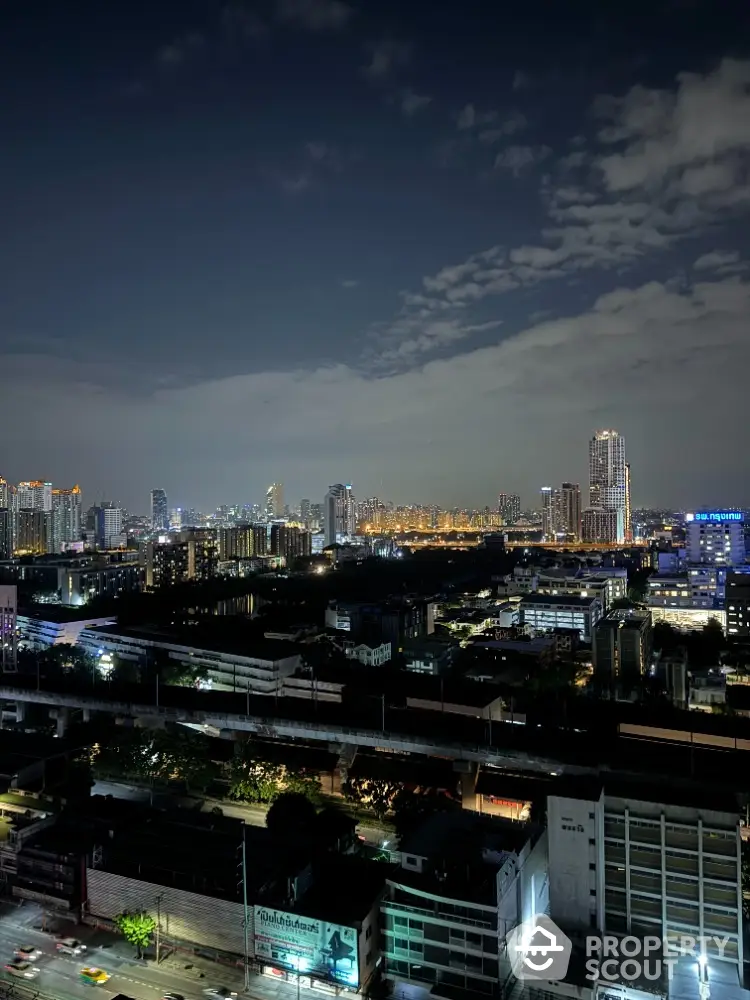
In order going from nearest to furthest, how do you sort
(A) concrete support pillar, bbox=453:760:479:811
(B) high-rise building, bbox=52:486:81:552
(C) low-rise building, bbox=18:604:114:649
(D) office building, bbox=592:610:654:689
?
(A) concrete support pillar, bbox=453:760:479:811 < (D) office building, bbox=592:610:654:689 < (C) low-rise building, bbox=18:604:114:649 < (B) high-rise building, bbox=52:486:81:552

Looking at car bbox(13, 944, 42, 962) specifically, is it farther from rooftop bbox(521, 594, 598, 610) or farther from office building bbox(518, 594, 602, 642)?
Result: rooftop bbox(521, 594, 598, 610)

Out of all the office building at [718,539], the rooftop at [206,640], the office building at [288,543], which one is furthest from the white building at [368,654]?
the office building at [288,543]

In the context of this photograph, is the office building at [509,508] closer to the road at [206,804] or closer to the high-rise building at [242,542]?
the high-rise building at [242,542]

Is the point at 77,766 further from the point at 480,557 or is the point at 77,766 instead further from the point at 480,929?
the point at 480,557

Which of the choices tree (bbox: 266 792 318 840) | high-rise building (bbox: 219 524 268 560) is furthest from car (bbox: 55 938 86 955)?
high-rise building (bbox: 219 524 268 560)

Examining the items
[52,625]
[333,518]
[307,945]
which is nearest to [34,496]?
[333,518]
